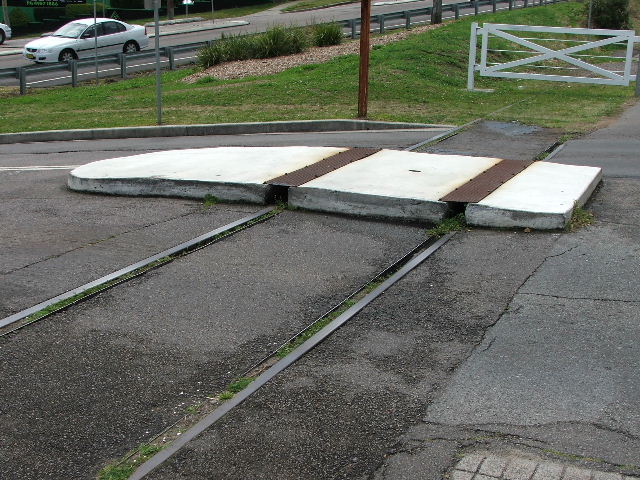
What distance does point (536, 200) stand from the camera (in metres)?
9.44

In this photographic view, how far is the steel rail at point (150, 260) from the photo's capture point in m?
7.11

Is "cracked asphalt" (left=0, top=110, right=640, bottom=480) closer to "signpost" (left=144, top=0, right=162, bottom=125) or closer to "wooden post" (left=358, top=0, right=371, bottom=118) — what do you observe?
"wooden post" (left=358, top=0, right=371, bottom=118)

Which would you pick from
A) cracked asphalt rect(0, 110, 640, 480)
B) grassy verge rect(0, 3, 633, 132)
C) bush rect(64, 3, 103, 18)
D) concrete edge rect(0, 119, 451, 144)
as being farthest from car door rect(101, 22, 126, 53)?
cracked asphalt rect(0, 110, 640, 480)

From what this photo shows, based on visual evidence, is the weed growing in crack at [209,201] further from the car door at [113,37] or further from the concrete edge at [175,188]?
the car door at [113,37]

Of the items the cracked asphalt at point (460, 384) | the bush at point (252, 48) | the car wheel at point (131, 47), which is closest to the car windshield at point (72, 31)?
the car wheel at point (131, 47)

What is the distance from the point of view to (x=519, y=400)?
5.51 metres

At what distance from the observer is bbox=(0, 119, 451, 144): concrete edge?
16984 millimetres

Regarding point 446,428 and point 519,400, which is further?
point 519,400

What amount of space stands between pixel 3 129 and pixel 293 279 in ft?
44.4

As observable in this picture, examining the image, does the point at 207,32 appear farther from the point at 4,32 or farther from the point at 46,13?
the point at 46,13

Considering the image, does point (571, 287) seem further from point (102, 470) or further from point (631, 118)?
point (631, 118)

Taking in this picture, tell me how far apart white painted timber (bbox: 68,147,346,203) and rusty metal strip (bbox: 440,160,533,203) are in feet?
6.94

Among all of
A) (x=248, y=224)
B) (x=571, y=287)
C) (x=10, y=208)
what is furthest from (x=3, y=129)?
(x=571, y=287)

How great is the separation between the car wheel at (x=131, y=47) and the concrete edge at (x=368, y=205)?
1177 inches
